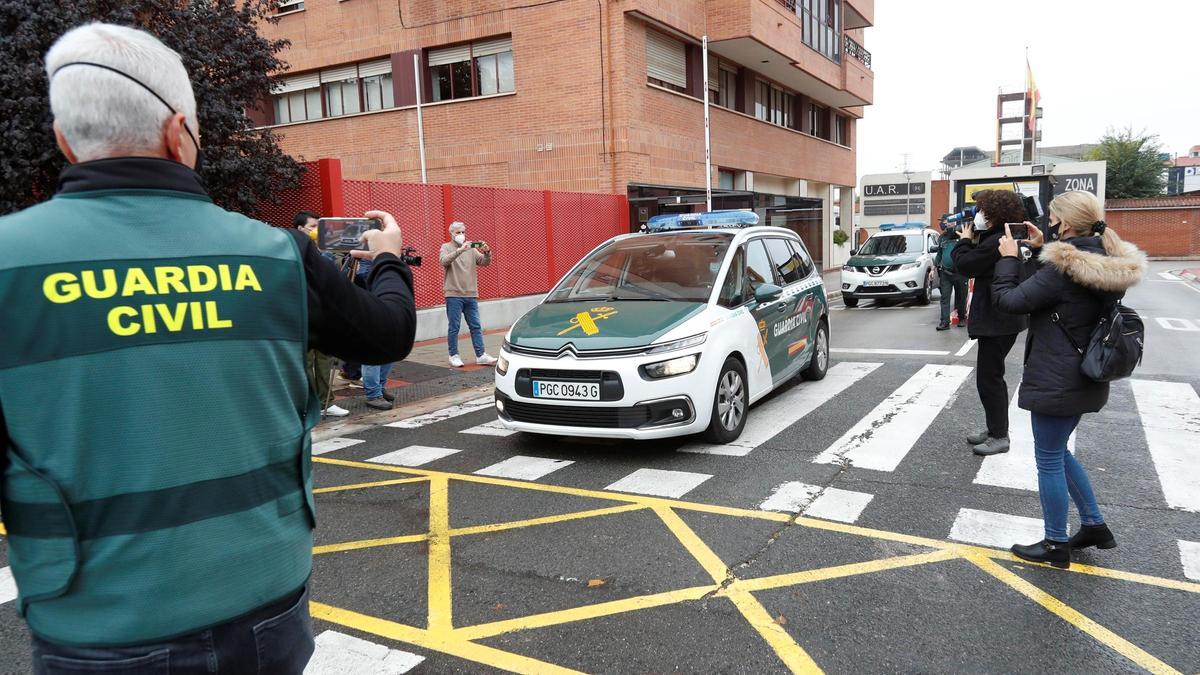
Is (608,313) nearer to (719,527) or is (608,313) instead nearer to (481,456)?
(481,456)

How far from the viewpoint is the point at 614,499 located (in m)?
5.01

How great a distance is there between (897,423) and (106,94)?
6664 millimetres

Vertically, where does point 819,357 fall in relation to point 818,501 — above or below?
above

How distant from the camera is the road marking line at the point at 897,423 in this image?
5.87 meters

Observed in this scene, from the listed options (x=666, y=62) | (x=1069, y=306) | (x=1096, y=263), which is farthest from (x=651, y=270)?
(x=666, y=62)

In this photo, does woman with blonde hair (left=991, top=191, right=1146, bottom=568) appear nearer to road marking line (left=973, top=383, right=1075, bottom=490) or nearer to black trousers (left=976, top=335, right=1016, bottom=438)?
road marking line (left=973, top=383, right=1075, bottom=490)

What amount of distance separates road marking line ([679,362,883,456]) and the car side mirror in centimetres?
110

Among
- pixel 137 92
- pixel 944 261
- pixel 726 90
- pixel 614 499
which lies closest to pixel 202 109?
pixel 614 499

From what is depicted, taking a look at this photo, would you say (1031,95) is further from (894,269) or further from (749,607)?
(749,607)

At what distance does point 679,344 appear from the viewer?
5820 mm

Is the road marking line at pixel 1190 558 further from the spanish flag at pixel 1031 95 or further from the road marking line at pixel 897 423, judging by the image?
the spanish flag at pixel 1031 95

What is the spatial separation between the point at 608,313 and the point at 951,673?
392cm

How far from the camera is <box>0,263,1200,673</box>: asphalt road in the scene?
313 cm

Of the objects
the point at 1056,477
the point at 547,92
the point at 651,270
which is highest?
the point at 547,92
